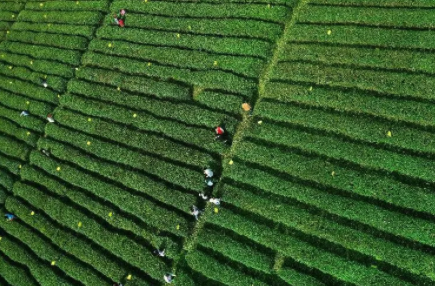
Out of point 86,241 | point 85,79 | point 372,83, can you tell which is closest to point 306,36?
point 372,83

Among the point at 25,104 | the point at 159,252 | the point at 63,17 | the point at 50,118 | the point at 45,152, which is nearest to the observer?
the point at 159,252

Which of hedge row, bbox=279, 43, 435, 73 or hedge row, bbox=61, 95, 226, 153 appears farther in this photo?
hedge row, bbox=61, 95, 226, 153

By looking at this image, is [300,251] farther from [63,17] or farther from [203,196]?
[63,17]

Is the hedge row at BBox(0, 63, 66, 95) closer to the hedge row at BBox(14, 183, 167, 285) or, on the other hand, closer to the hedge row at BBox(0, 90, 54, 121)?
the hedge row at BBox(0, 90, 54, 121)

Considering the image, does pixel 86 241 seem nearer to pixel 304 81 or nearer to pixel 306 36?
pixel 304 81

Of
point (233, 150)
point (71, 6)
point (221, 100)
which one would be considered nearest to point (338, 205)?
point (233, 150)

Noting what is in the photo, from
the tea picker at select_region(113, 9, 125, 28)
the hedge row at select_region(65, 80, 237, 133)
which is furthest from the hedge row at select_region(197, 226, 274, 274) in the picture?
the tea picker at select_region(113, 9, 125, 28)
